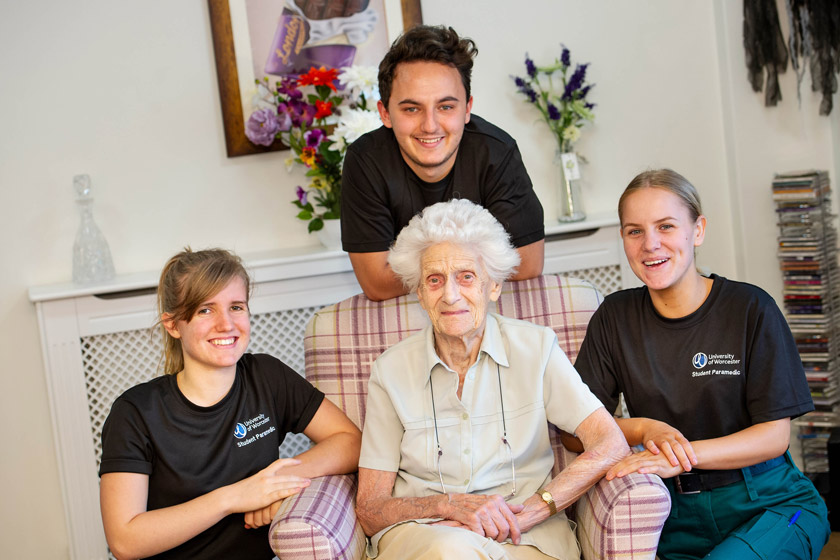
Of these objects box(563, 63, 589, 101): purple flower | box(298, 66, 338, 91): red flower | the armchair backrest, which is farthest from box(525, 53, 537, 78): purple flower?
the armchair backrest

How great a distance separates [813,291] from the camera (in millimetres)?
3188

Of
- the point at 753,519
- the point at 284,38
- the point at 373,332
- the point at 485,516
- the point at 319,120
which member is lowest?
the point at 753,519

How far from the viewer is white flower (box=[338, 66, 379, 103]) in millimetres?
3113

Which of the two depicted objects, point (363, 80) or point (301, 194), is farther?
point (301, 194)

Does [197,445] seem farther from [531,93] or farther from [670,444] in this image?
[531,93]

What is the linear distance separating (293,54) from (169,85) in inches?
18.8

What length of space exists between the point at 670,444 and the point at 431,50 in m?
1.14

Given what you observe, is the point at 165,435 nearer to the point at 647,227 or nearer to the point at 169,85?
the point at 647,227

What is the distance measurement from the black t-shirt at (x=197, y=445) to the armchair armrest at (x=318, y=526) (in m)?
0.17

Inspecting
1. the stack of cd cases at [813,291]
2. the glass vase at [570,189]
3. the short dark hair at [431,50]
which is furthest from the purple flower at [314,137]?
the stack of cd cases at [813,291]

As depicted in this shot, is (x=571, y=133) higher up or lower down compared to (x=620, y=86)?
lower down

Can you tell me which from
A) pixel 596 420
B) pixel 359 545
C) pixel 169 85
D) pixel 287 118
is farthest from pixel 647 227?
pixel 169 85

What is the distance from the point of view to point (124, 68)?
3271 millimetres

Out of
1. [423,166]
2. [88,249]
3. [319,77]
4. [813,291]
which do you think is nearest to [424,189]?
[423,166]
